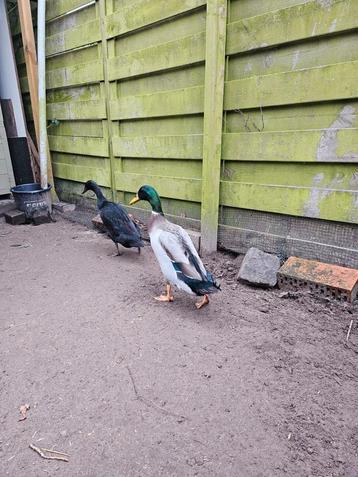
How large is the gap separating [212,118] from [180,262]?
144 cm

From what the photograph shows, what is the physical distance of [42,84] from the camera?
4.54 meters

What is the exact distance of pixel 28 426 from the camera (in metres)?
1.42

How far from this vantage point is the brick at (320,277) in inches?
91.1

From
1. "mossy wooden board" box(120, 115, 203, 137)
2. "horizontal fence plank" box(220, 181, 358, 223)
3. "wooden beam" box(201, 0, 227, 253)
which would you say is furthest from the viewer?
"mossy wooden board" box(120, 115, 203, 137)

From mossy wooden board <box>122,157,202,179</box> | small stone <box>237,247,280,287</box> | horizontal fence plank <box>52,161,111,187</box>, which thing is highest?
mossy wooden board <box>122,157,202,179</box>

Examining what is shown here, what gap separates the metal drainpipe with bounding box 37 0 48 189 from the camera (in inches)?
169

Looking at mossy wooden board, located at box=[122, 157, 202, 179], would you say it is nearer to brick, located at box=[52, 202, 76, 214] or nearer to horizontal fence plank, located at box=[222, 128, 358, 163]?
horizontal fence plank, located at box=[222, 128, 358, 163]

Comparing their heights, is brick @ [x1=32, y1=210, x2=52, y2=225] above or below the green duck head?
below

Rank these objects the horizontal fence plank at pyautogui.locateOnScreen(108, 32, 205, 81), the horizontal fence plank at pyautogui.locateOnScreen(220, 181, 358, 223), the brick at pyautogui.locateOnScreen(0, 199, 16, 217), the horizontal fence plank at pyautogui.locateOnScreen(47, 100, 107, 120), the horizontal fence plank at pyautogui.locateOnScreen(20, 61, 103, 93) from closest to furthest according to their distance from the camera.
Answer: the horizontal fence plank at pyautogui.locateOnScreen(220, 181, 358, 223)
the horizontal fence plank at pyautogui.locateOnScreen(108, 32, 205, 81)
the horizontal fence plank at pyautogui.locateOnScreen(20, 61, 103, 93)
the horizontal fence plank at pyautogui.locateOnScreen(47, 100, 107, 120)
the brick at pyautogui.locateOnScreen(0, 199, 16, 217)

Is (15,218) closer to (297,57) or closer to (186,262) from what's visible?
(186,262)

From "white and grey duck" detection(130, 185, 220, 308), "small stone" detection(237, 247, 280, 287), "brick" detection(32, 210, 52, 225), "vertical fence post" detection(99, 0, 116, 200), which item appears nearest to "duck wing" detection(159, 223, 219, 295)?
"white and grey duck" detection(130, 185, 220, 308)

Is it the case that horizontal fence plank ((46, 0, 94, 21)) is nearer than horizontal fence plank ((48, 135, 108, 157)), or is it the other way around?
horizontal fence plank ((46, 0, 94, 21))

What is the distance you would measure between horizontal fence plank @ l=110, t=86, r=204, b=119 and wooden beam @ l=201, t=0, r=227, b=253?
0.66 ft

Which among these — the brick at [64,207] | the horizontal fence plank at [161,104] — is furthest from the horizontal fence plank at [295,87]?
the brick at [64,207]
